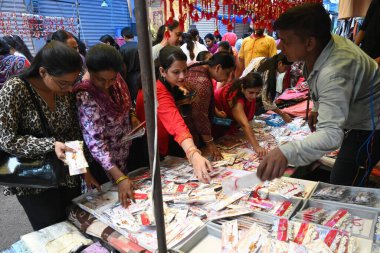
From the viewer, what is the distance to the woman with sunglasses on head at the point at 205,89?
1950mm

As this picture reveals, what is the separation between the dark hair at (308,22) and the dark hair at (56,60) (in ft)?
2.96

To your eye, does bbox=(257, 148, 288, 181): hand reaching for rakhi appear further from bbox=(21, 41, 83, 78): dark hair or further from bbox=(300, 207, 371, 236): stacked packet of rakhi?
bbox=(21, 41, 83, 78): dark hair

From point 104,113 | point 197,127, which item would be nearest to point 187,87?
point 197,127

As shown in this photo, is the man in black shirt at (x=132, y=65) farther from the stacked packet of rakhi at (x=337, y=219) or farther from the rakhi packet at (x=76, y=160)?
the stacked packet of rakhi at (x=337, y=219)

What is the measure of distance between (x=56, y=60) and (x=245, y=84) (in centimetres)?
144

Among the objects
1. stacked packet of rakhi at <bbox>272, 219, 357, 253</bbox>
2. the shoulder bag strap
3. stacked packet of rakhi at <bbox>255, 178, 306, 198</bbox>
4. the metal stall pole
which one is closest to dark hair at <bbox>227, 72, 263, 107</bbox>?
stacked packet of rakhi at <bbox>255, 178, 306, 198</bbox>

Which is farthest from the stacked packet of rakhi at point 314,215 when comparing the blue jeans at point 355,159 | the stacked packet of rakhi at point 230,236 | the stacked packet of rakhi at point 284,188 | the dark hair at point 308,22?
the dark hair at point 308,22

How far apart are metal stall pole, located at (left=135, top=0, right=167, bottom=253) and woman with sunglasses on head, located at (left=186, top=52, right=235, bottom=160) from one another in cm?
124

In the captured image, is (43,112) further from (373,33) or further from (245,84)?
(373,33)

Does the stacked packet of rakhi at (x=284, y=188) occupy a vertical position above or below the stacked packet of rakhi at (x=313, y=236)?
below

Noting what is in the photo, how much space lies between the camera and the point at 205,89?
6.48 feet

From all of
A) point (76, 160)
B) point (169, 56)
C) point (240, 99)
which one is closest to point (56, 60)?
point (76, 160)

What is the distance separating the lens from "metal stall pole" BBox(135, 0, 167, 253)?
0.60 m

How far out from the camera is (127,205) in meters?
1.38
